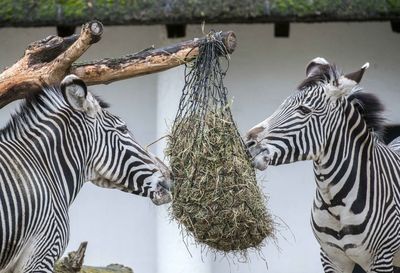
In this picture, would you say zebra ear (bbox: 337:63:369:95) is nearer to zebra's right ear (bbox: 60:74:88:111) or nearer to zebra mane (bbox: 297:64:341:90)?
zebra mane (bbox: 297:64:341:90)

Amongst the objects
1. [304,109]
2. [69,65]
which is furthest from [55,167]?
[304,109]

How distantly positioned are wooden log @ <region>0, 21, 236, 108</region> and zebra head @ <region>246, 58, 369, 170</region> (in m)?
0.68

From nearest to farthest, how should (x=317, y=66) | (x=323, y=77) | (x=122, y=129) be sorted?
(x=122, y=129)
(x=323, y=77)
(x=317, y=66)

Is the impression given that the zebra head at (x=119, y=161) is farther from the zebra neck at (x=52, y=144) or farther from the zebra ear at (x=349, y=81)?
the zebra ear at (x=349, y=81)

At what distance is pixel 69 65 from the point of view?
10789 mm

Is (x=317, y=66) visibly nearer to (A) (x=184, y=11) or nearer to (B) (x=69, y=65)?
(B) (x=69, y=65)

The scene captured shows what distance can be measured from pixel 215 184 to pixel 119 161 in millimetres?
738

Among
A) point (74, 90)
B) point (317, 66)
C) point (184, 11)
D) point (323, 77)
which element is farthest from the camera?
point (184, 11)

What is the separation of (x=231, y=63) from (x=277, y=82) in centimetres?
55

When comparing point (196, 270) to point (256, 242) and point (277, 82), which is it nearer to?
point (277, 82)

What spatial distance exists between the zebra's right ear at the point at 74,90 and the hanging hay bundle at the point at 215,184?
917 mm

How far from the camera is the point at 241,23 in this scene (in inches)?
569

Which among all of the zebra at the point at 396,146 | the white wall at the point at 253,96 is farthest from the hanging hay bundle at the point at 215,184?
the white wall at the point at 253,96

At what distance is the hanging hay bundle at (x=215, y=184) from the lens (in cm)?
997
